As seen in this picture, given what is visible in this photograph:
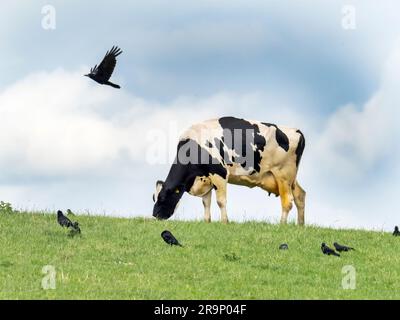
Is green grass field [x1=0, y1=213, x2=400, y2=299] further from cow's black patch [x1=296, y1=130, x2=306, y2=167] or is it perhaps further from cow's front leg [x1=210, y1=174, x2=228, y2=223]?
cow's black patch [x1=296, y1=130, x2=306, y2=167]

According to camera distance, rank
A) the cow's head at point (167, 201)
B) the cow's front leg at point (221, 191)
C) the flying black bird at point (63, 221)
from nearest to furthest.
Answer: the flying black bird at point (63, 221) < the cow's front leg at point (221, 191) < the cow's head at point (167, 201)

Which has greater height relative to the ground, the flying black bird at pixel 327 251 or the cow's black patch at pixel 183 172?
the cow's black patch at pixel 183 172

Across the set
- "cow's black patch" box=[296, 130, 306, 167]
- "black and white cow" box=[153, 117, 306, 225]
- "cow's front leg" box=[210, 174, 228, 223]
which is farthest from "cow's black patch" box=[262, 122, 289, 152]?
"cow's front leg" box=[210, 174, 228, 223]

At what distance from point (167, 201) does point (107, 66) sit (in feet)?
16.5

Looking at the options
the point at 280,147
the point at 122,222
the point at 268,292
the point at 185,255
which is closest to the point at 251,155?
the point at 280,147

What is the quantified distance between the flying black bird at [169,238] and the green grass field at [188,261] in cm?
19

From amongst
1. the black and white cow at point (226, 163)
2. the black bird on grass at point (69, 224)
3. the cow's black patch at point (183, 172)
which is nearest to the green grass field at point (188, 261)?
the black bird on grass at point (69, 224)

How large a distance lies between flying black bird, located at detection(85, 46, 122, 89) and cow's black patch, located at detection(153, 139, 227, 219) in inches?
133

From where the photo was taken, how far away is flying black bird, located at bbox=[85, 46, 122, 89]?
89.8 feet

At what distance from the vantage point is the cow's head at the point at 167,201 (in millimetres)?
28203

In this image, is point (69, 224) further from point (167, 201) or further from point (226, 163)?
point (226, 163)

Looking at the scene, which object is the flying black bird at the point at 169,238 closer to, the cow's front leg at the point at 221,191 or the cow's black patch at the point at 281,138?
the cow's front leg at the point at 221,191

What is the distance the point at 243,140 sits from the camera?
28453 millimetres
